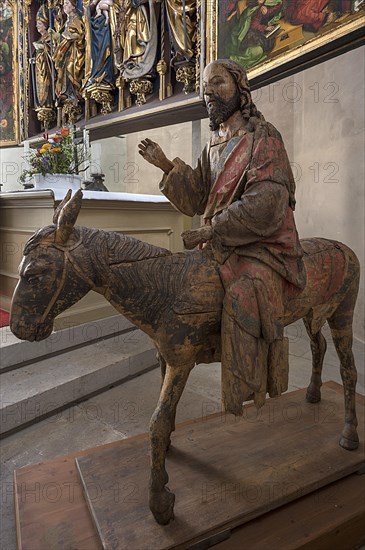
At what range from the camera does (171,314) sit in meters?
1.49

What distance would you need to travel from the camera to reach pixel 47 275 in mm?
1323

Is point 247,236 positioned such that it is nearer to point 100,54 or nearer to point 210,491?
point 210,491

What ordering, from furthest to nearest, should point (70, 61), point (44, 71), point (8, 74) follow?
point (8, 74)
point (44, 71)
point (70, 61)

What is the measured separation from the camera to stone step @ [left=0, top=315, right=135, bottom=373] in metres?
3.18

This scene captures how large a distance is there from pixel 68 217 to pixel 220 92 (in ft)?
2.59

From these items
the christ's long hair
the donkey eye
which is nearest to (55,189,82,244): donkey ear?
the donkey eye

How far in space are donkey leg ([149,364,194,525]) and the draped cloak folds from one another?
7.8 inches

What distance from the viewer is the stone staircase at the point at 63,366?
2836 mm

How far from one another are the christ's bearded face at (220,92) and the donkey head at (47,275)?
0.69 metres

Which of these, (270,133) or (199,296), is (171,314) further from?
(270,133)

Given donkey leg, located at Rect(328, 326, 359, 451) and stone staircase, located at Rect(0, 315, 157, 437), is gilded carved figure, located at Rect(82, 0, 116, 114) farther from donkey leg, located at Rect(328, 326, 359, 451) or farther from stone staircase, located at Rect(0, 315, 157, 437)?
donkey leg, located at Rect(328, 326, 359, 451)

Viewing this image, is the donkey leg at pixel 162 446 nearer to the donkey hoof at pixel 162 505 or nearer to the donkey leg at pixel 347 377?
the donkey hoof at pixel 162 505

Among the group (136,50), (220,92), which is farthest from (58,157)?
(220,92)

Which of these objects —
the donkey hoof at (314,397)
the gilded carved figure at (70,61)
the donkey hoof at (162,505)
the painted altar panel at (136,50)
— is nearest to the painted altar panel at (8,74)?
the painted altar panel at (136,50)
